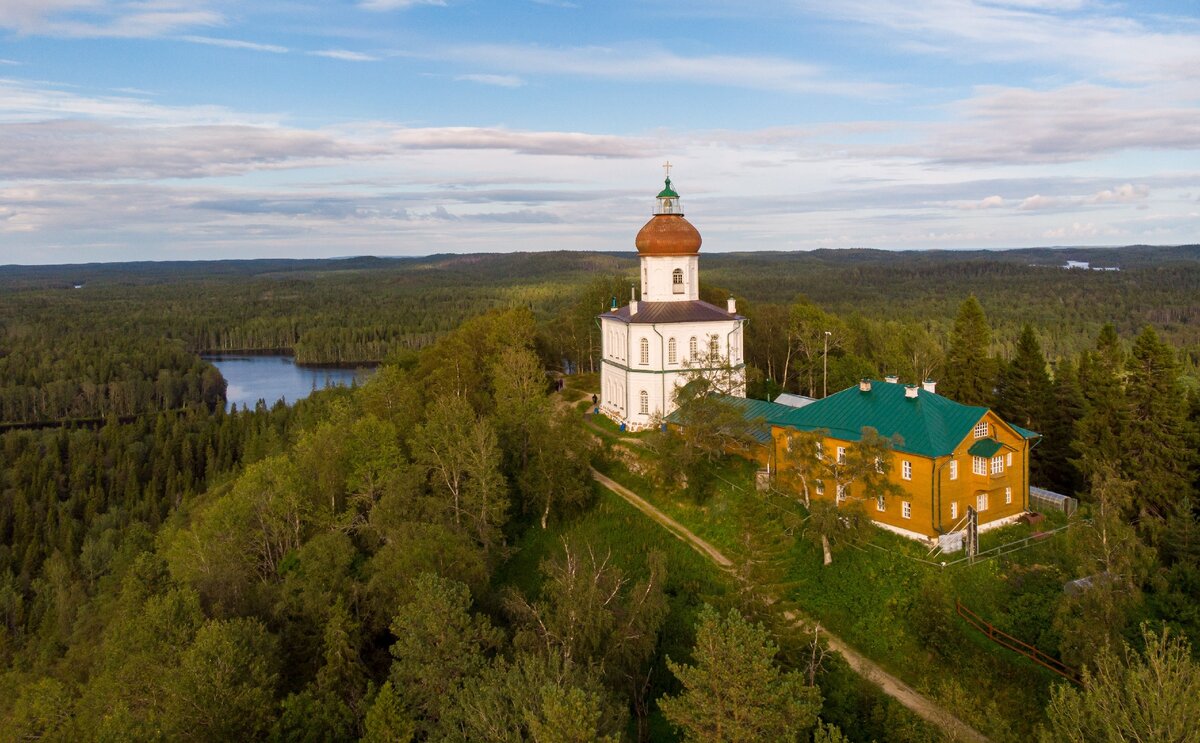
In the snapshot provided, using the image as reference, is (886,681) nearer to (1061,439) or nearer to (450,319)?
(1061,439)

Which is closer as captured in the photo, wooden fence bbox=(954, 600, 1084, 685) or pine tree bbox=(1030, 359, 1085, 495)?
wooden fence bbox=(954, 600, 1084, 685)

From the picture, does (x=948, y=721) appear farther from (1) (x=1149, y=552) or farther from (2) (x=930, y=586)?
(1) (x=1149, y=552)

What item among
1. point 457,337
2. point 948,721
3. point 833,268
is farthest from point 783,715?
point 833,268

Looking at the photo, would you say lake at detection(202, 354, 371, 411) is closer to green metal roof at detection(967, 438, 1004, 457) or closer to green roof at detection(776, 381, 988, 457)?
green roof at detection(776, 381, 988, 457)

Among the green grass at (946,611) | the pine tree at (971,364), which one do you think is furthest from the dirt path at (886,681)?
the pine tree at (971,364)

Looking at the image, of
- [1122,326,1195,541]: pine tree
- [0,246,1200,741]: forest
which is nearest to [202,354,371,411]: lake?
[0,246,1200,741]: forest

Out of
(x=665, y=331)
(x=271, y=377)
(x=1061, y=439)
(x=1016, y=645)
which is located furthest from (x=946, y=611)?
(x=271, y=377)
